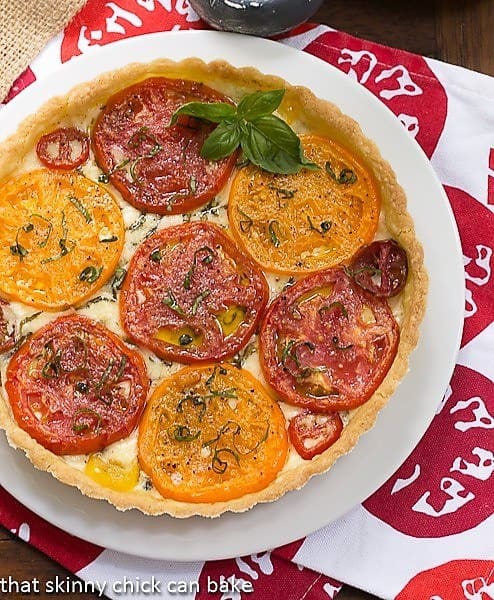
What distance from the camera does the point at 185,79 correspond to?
340cm

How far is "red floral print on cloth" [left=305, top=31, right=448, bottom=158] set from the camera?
380 centimetres

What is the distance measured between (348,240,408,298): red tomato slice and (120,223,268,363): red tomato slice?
1.02ft

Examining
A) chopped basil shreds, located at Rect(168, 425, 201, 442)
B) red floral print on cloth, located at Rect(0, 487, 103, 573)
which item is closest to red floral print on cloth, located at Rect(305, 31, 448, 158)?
chopped basil shreds, located at Rect(168, 425, 201, 442)

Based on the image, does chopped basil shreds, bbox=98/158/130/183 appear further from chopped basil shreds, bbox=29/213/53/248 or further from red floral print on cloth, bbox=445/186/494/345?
red floral print on cloth, bbox=445/186/494/345

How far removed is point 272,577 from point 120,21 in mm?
2086

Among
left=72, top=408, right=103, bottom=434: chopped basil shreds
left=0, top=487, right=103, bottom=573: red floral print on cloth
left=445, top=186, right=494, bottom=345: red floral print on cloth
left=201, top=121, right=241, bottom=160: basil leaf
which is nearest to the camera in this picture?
left=72, top=408, right=103, bottom=434: chopped basil shreds

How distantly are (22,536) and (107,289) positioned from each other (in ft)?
3.14

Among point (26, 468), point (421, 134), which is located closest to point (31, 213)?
point (26, 468)

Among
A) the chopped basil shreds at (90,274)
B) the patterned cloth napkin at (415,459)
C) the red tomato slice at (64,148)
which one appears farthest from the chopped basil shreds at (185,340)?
the patterned cloth napkin at (415,459)

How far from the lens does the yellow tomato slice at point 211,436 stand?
320 cm

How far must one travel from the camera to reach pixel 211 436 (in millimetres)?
3252

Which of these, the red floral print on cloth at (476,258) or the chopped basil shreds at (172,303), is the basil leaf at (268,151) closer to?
the chopped basil shreds at (172,303)

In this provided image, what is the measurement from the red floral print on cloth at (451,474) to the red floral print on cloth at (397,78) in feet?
2.94

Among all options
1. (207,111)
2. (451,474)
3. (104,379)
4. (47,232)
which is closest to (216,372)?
(104,379)
